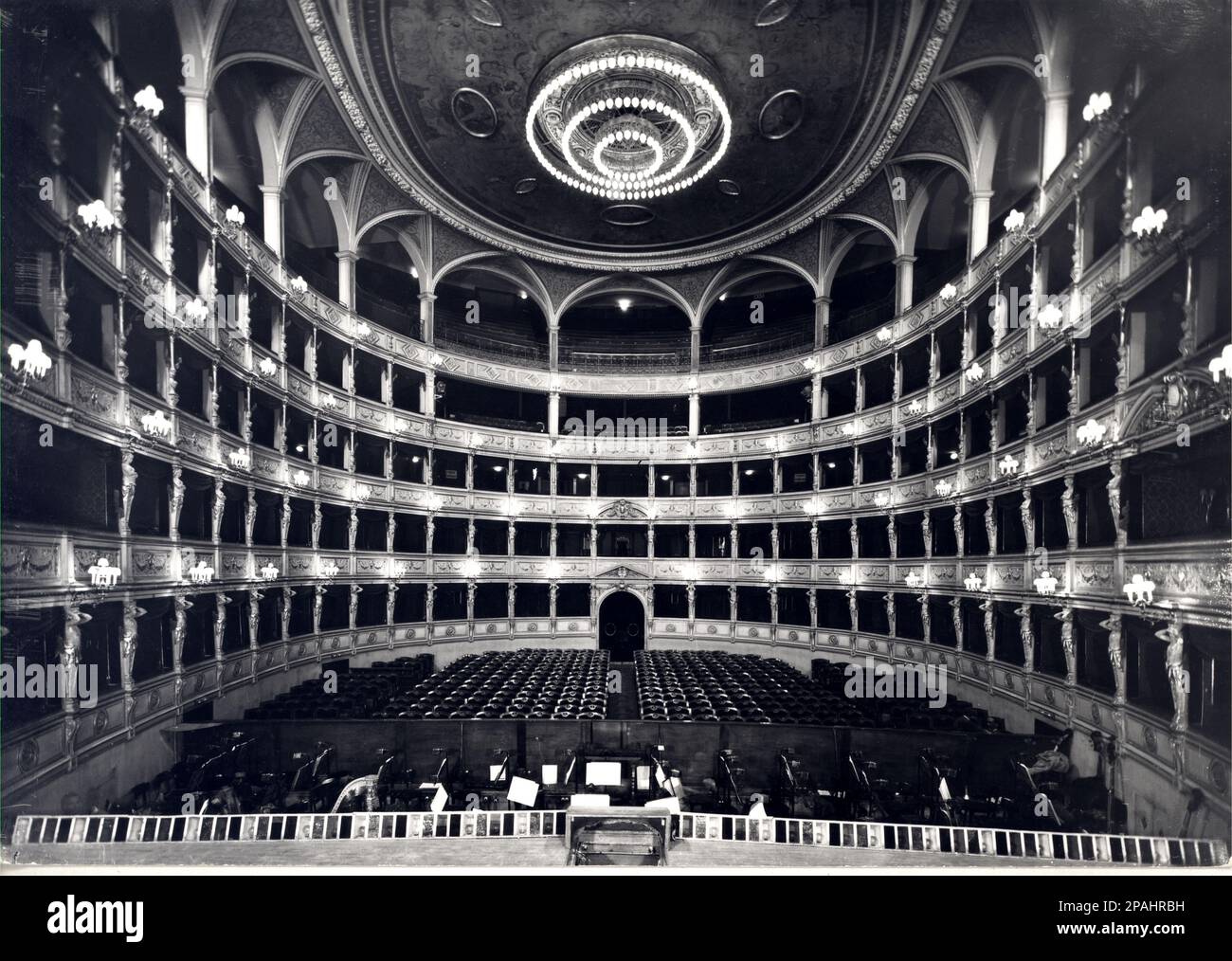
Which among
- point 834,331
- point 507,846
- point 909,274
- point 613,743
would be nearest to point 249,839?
point 507,846

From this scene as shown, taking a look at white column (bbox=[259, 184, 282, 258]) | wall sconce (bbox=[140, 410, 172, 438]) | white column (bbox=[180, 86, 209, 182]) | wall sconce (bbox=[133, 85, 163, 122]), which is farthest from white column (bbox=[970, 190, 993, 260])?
white column (bbox=[259, 184, 282, 258])

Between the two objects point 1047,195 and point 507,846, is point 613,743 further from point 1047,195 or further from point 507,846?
point 1047,195

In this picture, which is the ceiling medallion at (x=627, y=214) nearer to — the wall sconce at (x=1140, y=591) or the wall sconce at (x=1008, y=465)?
the wall sconce at (x=1008, y=465)

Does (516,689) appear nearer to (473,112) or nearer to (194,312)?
(194,312)

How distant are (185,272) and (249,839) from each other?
8686mm

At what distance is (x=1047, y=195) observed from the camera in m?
9.16

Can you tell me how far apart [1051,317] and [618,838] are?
29.2 feet

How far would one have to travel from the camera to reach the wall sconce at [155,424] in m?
8.00

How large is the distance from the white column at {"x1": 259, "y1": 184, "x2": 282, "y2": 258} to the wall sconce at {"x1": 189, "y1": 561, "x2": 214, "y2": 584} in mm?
7209

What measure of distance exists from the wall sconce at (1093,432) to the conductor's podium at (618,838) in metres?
7.27

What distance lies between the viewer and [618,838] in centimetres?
598

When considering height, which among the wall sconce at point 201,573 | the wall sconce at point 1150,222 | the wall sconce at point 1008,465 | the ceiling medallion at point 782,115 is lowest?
the wall sconce at point 201,573

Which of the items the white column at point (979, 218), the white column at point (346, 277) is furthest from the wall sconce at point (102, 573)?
the white column at point (979, 218)
